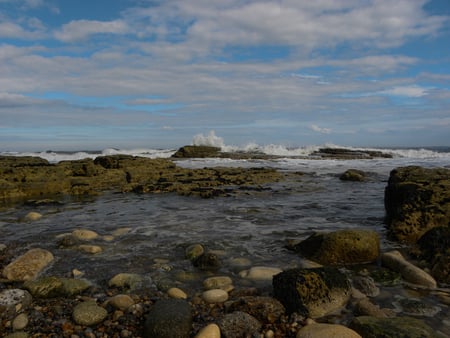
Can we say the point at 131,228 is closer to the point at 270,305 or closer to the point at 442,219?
the point at 270,305

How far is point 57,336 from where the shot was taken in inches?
122

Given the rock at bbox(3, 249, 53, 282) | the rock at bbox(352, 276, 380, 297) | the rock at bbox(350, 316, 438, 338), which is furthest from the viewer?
the rock at bbox(3, 249, 53, 282)

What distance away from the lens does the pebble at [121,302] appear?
359 centimetres

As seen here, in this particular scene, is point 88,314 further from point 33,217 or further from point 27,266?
point 33,217

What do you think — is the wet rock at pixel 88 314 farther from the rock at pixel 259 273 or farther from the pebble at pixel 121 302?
the rock at pixel 259 273

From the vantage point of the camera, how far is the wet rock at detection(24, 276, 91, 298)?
12.6 ft

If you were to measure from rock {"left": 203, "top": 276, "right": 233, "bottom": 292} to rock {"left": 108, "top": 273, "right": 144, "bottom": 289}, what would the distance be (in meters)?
0.82

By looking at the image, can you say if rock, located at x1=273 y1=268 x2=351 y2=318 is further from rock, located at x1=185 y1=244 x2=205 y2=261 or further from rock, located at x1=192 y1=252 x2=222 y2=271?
rock, located at x1=185 y1=244 x2=205 y2=261

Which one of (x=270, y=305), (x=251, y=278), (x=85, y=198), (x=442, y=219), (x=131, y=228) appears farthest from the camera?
(x=85, y=198)

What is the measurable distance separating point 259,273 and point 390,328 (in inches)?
71.6

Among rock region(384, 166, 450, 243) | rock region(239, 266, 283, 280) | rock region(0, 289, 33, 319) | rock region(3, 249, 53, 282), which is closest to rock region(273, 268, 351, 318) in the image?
rock region(239, 266, 283, 280)

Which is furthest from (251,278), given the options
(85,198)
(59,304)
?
(85,198)

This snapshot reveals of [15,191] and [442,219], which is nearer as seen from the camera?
[442,219]

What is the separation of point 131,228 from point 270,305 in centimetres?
437
